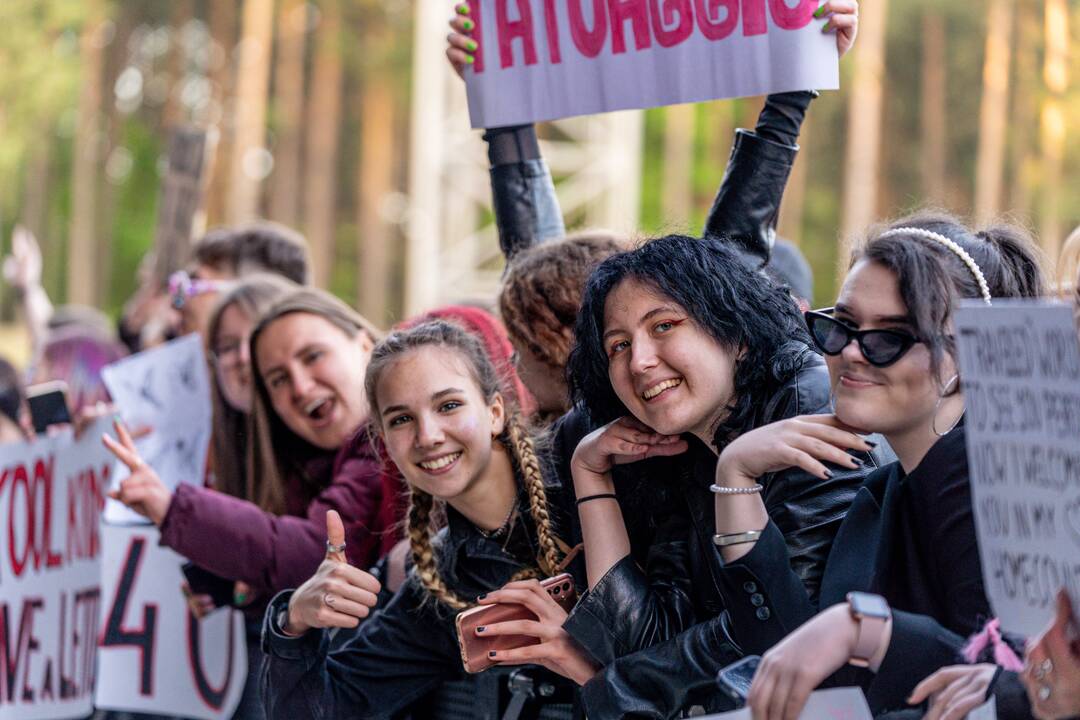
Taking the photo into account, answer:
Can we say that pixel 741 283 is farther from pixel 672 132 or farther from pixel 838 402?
pixel 672 132

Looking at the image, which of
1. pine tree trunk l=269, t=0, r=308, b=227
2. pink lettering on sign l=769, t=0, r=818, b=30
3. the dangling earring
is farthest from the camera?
pine tree trunk l=269, t=0, r=308, b=227

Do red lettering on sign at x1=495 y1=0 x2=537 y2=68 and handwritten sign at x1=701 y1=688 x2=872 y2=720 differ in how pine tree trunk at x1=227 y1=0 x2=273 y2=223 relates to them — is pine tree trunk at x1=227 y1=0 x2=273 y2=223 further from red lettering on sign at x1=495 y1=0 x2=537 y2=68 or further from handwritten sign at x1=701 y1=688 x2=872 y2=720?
handwritten sign at x1=701 y1=688 x2=872 y2=720

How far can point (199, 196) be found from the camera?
6629 millimetres

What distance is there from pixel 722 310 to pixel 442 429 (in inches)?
27.2

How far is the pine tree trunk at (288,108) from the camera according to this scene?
23.4 m

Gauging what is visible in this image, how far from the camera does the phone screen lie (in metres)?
4.64

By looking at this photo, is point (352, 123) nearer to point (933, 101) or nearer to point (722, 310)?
point (933, 101)

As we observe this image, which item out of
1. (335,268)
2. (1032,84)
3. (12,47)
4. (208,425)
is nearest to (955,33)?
(1032,84)

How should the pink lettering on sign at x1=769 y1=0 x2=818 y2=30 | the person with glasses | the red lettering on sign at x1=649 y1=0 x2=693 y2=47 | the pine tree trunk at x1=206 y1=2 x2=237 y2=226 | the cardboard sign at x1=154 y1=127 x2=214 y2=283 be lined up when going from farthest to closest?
1. the pine tree trunk at x1=206 y1=2 x2=237 y2=226
2. the cardboard sign at x1=154 y1=127 x2=214 y2=283
3. the person with glasses
4. the red lettering on sign at x1=649 y1=0 x2=693 y2=47
5. the pink lettering on sign at x1=769 y1=0 x2=818 y2=30

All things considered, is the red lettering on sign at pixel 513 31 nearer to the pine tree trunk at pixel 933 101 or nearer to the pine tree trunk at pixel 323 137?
the pine tree trunk at pixel 323 137

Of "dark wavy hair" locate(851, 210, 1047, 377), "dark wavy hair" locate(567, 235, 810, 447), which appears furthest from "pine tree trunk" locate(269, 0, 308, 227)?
"dark wavy hair" locate(851, 210, 1047, 377)

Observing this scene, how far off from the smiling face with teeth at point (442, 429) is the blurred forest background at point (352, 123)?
51.4 feet

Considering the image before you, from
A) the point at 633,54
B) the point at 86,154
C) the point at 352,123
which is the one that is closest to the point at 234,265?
the point at 633,54

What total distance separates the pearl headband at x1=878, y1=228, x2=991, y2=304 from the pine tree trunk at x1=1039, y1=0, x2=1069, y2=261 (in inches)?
701
